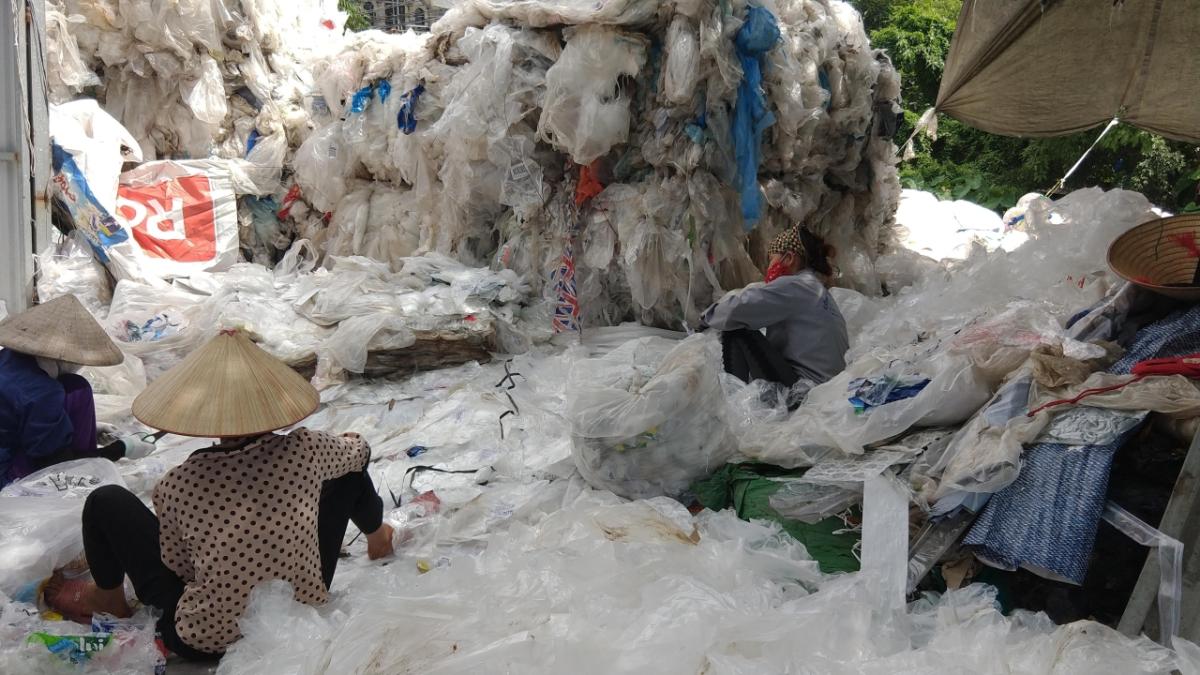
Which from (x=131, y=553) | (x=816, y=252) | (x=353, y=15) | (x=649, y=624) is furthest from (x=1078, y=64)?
(x=353, y=15)

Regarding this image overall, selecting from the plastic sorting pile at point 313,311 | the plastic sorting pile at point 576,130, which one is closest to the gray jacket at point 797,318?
the plastic sorting pile at point 576,130

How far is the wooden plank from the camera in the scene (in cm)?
179

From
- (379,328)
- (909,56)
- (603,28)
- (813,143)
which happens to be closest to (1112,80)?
(813,143)

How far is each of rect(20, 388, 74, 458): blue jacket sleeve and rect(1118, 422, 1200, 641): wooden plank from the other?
2.97 m

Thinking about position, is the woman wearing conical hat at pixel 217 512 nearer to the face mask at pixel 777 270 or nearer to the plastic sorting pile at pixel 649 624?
the plastic sorting pile at pixel 649 624

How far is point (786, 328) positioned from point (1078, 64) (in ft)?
7.81

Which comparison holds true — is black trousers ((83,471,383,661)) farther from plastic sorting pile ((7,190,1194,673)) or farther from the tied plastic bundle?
the tied plastic bundle

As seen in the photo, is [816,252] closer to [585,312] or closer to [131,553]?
[585,312]

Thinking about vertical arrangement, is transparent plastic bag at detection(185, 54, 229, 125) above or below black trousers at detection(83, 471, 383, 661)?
above

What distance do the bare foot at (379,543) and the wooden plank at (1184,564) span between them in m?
2.03

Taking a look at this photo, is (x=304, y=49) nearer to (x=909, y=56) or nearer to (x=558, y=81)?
(x=558, y=81)

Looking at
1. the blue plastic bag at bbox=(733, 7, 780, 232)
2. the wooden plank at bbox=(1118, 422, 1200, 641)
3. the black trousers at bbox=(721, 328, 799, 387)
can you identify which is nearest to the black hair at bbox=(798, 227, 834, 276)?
the black trousers at bbox=(721, 328, 799, 387)

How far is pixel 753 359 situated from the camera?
369 cm

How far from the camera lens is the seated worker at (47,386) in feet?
8.53
